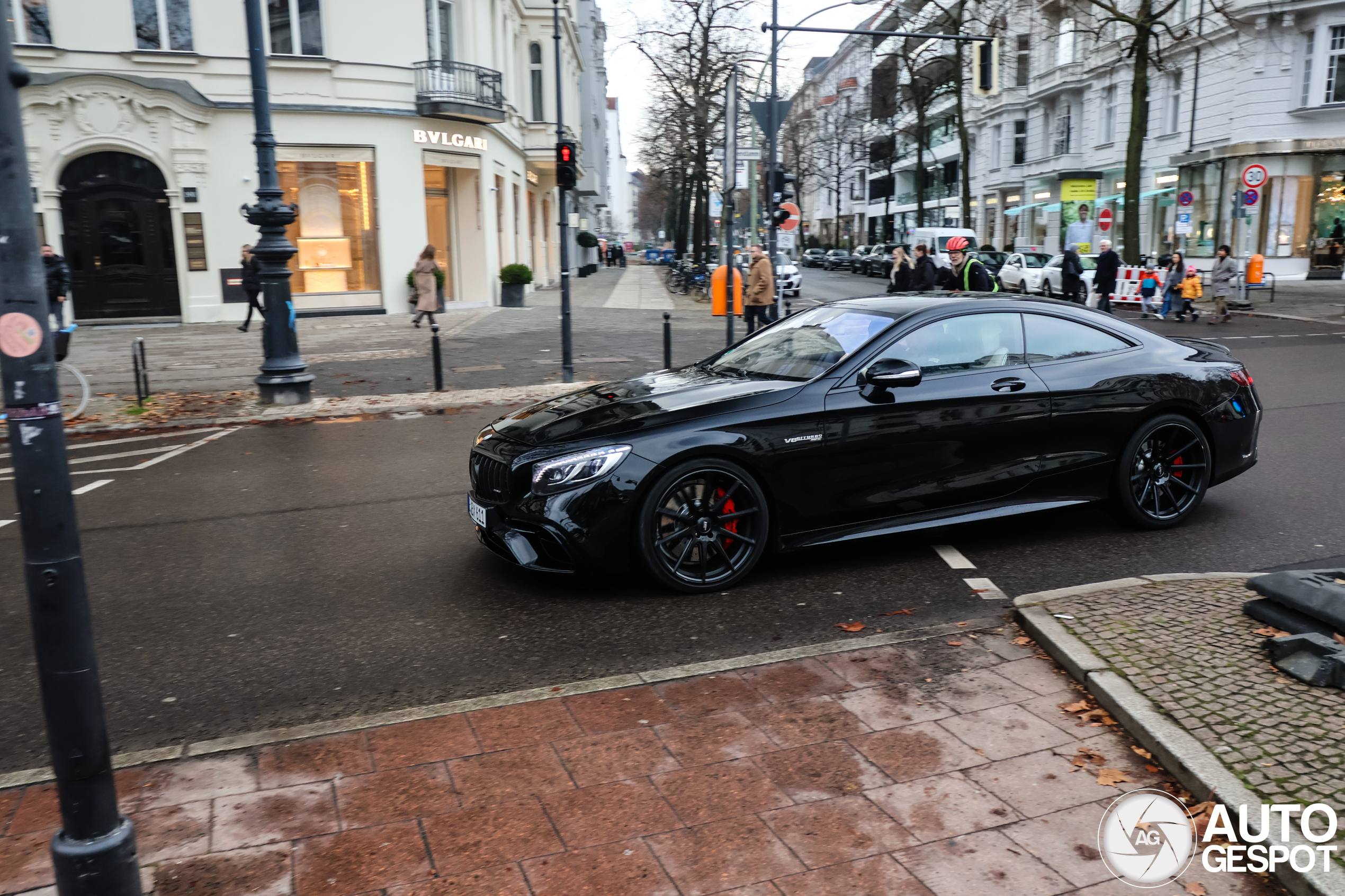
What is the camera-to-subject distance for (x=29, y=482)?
2.52 metres

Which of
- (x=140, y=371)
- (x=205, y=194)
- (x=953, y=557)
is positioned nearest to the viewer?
(x=953, y=557)

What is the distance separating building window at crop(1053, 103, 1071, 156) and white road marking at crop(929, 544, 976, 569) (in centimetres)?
4918

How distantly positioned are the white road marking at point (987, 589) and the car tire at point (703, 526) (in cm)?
114

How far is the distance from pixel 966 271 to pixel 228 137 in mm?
18304

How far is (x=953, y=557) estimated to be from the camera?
610 centimetres

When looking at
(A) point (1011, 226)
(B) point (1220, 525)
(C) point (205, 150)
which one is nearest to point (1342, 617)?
(B) point (1220, 525)

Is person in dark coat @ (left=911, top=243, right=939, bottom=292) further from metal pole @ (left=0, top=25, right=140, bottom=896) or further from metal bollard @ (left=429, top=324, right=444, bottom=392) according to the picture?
metal pole @ (left=0, top=25, right=140, bottom=896)

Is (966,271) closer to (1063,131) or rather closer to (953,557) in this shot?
(953,557)

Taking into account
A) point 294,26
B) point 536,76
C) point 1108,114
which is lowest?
point 294,26

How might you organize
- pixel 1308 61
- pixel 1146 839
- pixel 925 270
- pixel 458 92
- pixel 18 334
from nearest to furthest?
pixel 18 334 < pixel 1146 839 < pixel 925 270 < pixel 458 92 < pixel 1308 61

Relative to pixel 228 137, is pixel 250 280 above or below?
below

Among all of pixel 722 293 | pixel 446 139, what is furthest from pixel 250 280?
pixel 722 293

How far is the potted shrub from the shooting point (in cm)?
2978

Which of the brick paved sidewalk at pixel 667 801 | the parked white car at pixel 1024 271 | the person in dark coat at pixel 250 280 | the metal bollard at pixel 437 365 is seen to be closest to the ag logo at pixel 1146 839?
the brick paved sidewalk at pixel 667 801
